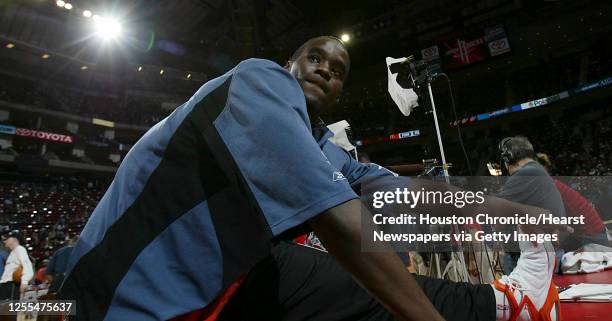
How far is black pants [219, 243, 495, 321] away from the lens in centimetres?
97

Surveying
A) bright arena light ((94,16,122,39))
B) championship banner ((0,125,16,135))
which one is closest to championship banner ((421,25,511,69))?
bright arena light ((94,16,122,39))

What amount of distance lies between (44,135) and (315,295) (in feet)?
88.0

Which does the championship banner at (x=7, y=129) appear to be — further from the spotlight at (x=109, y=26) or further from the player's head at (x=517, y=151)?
the player's head at (x=517, y=151)

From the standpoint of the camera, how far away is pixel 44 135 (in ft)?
74.0

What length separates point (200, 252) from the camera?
746 millimetres

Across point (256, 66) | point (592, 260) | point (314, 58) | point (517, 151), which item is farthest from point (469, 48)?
point (256, 66)

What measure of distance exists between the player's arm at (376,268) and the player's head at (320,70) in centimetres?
54

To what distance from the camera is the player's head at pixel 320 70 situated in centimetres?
111

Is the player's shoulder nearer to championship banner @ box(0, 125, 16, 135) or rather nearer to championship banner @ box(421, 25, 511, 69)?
championship banner @ box(421, 25, 511, 69)

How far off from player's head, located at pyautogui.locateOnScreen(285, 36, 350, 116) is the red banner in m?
26.1

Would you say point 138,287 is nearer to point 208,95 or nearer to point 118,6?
point 208,95

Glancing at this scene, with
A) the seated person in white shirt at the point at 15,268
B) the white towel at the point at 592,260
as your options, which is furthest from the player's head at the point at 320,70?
the seated person in white shirt at the point at 15,268

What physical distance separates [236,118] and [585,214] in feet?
14.1

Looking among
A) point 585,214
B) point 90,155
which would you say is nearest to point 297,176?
point 585,214
